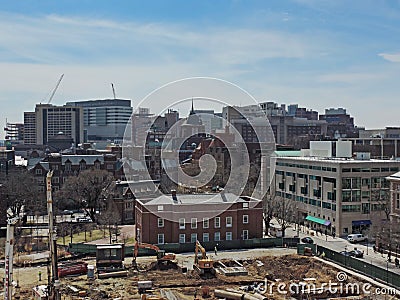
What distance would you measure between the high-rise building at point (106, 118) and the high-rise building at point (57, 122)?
14.1 m

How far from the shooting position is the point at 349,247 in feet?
77.0

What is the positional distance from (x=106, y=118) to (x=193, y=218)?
98.1 m

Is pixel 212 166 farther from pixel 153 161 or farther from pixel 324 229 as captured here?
pixel 324 229

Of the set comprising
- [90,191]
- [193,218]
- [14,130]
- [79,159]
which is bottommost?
[193,218]

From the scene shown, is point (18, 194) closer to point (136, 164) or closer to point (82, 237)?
point (82, 237)

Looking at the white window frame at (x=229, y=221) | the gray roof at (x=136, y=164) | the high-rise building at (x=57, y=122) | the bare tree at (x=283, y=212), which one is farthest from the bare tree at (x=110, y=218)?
the high-rise building at (x=57, y=122)

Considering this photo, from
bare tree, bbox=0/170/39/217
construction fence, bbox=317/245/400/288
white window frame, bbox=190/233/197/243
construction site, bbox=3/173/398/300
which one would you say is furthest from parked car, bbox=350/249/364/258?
bare tree, bbox=0/170/39/217

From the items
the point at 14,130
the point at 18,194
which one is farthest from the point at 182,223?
the point at 14,130

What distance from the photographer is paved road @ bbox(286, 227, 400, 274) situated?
19.8 meters

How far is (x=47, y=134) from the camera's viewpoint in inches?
3841

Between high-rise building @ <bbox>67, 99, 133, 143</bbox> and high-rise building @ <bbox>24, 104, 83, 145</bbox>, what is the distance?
14111mm

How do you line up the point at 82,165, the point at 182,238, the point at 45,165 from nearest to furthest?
the point at 182,238, the point at 45,165, the point at 82,165

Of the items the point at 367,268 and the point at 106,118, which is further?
the point at 106,118

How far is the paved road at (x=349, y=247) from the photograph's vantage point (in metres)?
19.8
